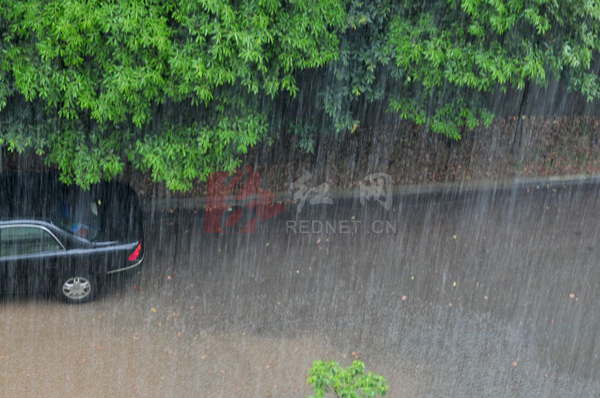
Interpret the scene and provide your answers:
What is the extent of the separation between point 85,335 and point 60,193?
82.1 inches

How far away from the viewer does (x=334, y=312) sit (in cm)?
855

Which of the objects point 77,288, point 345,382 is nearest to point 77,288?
point 77,288

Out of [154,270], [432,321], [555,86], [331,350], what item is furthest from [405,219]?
[555,86]

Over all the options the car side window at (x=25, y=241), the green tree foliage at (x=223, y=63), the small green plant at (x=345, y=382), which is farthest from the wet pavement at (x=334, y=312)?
the small green plant at (x=345, y=382)

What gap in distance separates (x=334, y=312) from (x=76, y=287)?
3705mm

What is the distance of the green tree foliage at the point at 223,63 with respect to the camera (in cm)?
716

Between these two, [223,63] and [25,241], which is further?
[25,241]

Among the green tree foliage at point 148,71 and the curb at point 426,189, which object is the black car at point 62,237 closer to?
the green tree foliage at point 148,71

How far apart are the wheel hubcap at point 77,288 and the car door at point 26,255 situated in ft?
0.92

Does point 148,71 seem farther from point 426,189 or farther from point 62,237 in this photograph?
point 426,189

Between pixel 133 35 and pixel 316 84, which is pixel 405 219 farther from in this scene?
pixel 133 35

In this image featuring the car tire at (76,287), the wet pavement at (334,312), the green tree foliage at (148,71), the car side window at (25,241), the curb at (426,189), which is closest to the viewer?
the green tree foliage at (148,71)

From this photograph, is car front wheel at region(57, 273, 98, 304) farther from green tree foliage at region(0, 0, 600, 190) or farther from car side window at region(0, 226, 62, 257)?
green tree foliage at region(0, 0, 600, 190)

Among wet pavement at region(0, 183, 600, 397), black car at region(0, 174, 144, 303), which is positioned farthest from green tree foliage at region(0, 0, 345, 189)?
wet pavement at region(0, 183, 600, 397)
